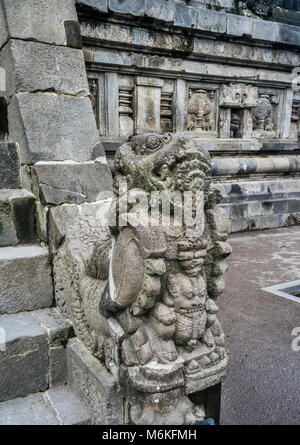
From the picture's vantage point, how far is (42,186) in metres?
2.26

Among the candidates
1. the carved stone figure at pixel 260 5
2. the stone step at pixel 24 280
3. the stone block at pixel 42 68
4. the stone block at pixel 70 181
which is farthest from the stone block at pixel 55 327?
the carved stone figure at pixel 260 5

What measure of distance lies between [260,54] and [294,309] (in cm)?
473

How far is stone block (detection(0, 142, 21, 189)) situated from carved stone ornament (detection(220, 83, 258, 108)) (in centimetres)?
441

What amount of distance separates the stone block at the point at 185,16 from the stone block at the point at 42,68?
9.71ft

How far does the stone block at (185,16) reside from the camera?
199 inches

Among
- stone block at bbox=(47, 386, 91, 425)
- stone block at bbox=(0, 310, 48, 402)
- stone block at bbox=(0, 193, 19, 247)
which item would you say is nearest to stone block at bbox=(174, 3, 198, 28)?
stone block at bbox=(0, 193, 19, 247)

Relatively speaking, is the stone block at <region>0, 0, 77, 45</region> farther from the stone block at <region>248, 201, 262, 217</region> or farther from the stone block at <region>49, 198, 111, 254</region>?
the stone block at <region>248, 201, 262, 217</region>

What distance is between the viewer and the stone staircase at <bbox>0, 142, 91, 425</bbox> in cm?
175

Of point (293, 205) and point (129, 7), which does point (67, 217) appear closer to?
point (129, 7)

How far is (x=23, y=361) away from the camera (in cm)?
184

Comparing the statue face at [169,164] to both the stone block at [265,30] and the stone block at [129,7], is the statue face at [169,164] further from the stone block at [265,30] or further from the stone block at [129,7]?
the stone block at [265,30]

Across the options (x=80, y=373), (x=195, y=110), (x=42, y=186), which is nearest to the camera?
(x=80, y=373)
